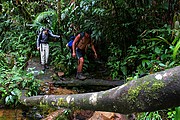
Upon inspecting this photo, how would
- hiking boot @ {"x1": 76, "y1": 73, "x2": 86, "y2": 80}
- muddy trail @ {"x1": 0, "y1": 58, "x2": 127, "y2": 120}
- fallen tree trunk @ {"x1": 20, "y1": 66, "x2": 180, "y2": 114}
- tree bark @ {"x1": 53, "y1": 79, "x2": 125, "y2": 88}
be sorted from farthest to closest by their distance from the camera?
hiking boot @ {"x1": 76, "y1": 73, "x2": 86, "y2": 80}
tree bark @ {"x1": 53, "y1": 79, "x2": 125, "y2": 88}
muddy trail @ {"x1": 0, "y1": 58, "x2": 127, "y2": 120}
fallen tree trunk @ {"x1": 20, "y1": 66, "x2": 180, "y2": 114}

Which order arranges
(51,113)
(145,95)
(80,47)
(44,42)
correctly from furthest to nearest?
(44,42) → (80,47) → (51,113) → (145,95)

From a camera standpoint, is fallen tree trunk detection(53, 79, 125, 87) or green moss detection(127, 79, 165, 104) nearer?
green moss detection(127, 79, 165, 104)

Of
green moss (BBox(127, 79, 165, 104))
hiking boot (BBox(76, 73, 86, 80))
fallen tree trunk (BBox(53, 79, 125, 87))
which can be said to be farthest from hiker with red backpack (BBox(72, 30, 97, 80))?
green moss (BBox(127, 79, 165, 104))

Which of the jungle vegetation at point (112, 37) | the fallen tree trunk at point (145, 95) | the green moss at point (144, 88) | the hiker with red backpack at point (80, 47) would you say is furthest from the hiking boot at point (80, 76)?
the green moss at point (144, 88)

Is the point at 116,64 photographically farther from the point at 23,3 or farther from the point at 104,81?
the point at 23,3

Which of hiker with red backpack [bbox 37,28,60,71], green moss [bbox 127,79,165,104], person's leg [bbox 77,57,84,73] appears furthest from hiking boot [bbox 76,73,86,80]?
green moss [bbox 127,79,165,104]

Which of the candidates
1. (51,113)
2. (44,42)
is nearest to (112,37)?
(44,42)

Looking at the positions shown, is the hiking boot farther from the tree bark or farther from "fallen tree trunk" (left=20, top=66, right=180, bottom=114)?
"fallen tree trunk" (left=20, top=66, right=180, bottom=114)

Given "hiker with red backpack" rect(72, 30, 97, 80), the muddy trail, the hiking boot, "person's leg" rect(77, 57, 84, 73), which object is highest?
"hiker with red backpack" rect(72, 30, 97, 80)

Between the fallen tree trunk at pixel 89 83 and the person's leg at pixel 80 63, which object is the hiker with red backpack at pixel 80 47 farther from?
the fallen tree trunk at pixel 89 83

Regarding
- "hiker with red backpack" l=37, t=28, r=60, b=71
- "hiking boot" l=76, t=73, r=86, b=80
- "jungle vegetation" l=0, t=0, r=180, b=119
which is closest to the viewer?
"jungle vegetation" l=0, t=0, r=180, b=119

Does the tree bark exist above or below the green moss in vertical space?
below

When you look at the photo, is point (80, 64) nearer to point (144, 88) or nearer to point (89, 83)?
point (89, 83)

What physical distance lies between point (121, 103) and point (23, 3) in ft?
34.9
